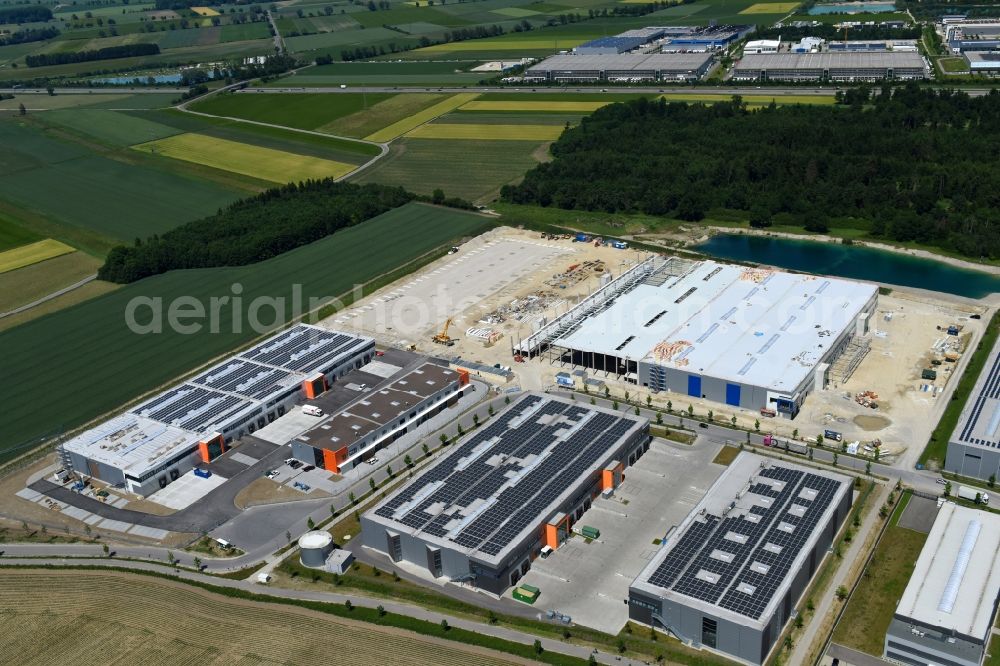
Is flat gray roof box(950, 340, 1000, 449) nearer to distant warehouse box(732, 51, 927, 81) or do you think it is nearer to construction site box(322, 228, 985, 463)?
construction site box(322, 228, 985, 463)

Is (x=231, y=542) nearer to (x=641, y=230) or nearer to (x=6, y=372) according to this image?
(x=6, y=372)

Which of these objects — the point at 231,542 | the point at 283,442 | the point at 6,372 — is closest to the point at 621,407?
the point at 283,442

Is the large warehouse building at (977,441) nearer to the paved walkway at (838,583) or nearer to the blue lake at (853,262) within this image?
the paved walkway at (838,583)

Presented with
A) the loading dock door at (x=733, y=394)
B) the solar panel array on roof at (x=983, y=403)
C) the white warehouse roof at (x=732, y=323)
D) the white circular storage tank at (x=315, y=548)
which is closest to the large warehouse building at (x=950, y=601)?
the solar panel array on roof at (x=983, y=403)

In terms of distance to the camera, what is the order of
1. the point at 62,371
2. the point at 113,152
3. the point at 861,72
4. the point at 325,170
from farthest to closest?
the point at 861,72 → the point at 113,152 → the point at 325,170 → the point at 62,371

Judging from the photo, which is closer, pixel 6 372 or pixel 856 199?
pixel 6 372

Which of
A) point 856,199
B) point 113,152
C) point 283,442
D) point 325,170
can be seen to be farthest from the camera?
point 113,152

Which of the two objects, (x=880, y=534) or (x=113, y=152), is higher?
(x=113, y=152)
